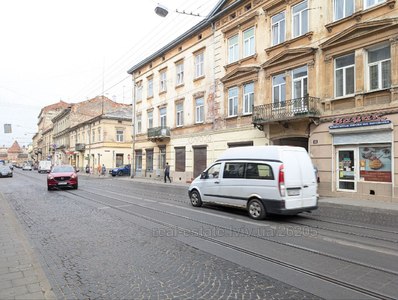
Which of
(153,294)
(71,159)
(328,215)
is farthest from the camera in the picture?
(71,159)

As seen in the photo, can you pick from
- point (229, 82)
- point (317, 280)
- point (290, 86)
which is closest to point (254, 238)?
point (317, 280)

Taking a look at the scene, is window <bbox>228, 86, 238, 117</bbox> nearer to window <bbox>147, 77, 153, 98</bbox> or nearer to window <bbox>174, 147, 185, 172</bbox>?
window <bbox>174, 147, 185, 172</bbox>

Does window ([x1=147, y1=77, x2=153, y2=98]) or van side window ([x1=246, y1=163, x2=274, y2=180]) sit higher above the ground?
window ([x1=147, y1=77, x2=153, y2=98])

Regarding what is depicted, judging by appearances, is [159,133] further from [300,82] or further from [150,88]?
[300,82]

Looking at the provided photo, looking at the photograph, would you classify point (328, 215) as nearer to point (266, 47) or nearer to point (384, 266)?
point (384, 266)

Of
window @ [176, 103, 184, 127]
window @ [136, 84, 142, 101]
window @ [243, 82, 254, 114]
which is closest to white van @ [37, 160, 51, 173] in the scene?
window @ [136, 84, 142, 101]

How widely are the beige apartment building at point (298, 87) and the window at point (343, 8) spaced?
5cm

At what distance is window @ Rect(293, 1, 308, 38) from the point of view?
17172 millimetres

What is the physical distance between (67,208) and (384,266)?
32.7 feet

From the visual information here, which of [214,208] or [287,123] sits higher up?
[287,123]

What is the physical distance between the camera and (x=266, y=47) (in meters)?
19.4

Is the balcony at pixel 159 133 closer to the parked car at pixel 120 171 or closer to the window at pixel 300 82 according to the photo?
the parked car at pixel 120 171

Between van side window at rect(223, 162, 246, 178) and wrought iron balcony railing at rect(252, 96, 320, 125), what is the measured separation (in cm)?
705

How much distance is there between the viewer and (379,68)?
14055mm
